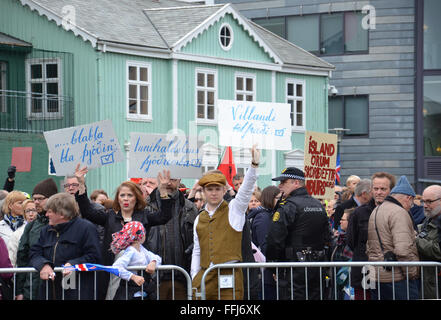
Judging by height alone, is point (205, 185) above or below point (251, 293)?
above

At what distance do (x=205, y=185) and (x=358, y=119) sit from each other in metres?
29.4

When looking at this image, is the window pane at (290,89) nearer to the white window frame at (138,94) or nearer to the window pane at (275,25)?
the window pane at (275,25)

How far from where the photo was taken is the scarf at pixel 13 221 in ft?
36.6

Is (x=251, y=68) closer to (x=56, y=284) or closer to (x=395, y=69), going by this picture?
(x=395, y=69)

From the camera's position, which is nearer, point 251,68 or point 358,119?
point 251,68

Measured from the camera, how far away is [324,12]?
125 feet

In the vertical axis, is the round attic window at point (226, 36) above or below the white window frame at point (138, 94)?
above

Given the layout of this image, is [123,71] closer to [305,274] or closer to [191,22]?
[191,22]

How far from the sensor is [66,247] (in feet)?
28.7

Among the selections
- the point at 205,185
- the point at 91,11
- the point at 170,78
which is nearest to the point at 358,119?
the point at 170,78

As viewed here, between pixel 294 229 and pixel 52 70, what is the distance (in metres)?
20.4

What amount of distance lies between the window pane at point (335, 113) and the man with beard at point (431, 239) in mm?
28580

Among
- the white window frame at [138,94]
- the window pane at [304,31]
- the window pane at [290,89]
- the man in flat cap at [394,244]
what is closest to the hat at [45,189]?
the man in flat cap at [394,244]

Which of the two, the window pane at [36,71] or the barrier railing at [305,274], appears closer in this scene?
the barrier railing at [305,274]
